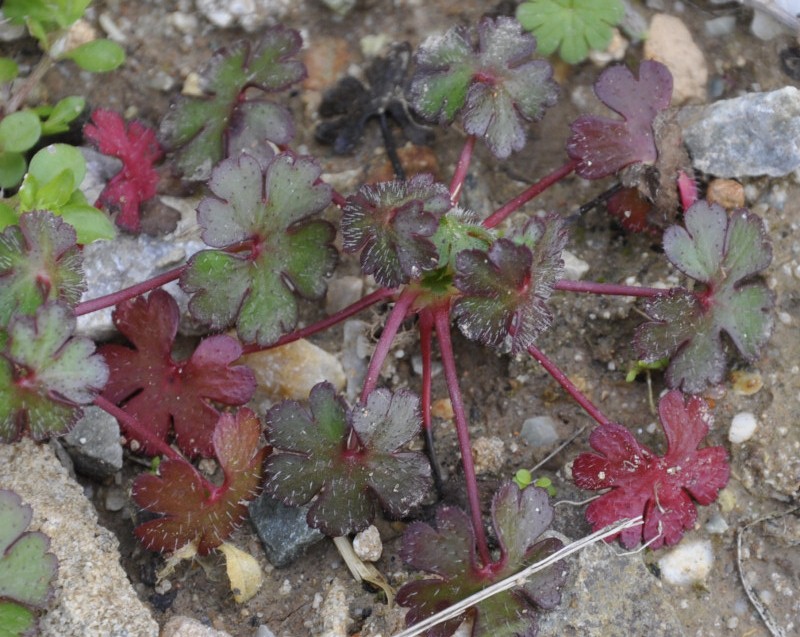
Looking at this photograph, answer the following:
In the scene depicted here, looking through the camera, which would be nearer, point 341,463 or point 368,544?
point 341,463

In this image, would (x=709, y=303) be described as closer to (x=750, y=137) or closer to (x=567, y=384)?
(x=567, y=384)

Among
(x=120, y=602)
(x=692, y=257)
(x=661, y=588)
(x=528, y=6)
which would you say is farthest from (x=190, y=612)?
(x=528, y=6)

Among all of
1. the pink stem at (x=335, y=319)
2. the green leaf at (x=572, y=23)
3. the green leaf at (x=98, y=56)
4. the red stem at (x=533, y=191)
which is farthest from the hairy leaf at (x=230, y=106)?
the green leaf at (x=572, y=23)

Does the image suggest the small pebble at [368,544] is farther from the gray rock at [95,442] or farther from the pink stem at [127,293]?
the pink stem at [127,293]

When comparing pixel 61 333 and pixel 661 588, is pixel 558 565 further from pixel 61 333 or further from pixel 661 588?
pixel 61 333

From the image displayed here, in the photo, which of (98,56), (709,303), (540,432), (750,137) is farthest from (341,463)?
(750,137)

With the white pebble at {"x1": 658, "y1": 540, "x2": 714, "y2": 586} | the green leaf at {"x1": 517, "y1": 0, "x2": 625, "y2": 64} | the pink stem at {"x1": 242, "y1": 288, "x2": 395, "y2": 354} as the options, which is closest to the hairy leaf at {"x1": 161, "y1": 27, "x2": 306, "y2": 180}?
the pink stem at {"x1": 242, "y1": 288, "x2": 395, "y2": 354}
